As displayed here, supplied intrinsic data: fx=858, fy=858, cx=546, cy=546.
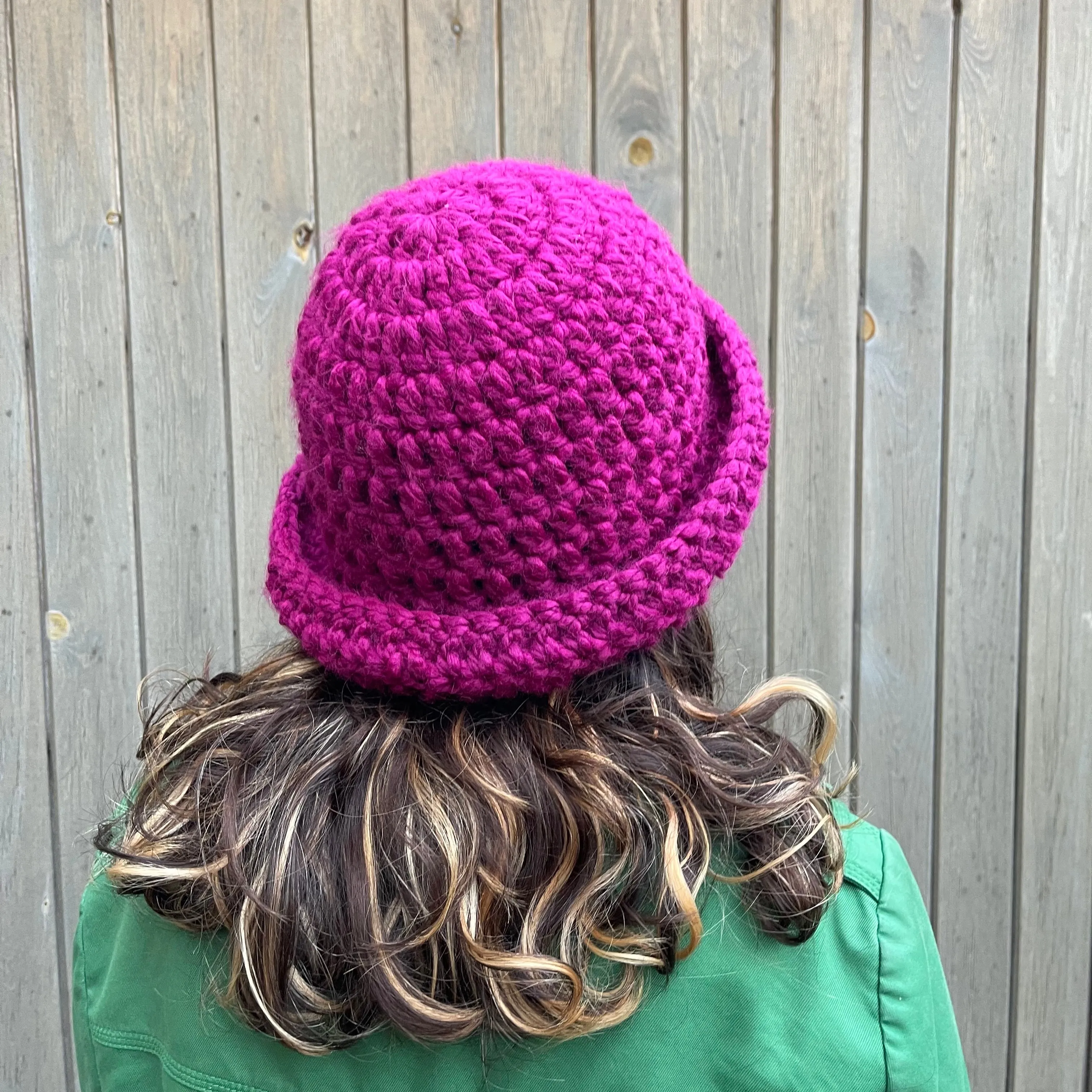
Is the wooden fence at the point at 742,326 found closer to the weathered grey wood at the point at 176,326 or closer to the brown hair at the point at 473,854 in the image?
the weathered grey wood at the point at 176,326

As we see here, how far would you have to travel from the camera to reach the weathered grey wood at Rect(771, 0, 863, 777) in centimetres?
159

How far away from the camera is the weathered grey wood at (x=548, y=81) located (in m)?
1.56

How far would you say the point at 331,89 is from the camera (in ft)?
5.22

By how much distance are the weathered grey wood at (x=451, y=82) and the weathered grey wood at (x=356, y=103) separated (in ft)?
0.09

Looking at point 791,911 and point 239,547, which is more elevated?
point 239,547

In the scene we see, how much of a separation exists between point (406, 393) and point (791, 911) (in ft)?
2.00

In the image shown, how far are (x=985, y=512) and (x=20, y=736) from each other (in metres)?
1.99

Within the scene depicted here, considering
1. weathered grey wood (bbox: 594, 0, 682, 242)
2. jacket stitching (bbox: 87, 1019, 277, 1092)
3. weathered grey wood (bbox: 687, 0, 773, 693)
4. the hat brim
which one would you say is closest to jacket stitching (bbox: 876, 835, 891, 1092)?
the hat brim

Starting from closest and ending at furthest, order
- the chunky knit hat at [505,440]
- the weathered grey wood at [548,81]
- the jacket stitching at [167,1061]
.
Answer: the chunky knit hat at [505,440], the jacket stitching at [167,1061], the weathered grey wood at [548,81]

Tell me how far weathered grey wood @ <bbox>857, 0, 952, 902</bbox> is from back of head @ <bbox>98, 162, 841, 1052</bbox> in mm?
875

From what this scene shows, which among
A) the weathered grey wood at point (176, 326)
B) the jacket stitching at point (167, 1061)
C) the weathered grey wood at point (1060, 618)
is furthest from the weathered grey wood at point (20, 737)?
the weathered grey wood at point (1060, 618)

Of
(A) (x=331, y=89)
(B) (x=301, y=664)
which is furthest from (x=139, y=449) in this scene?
(B) (x=301, y=664)

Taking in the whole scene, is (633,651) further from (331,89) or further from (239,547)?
(331,89)

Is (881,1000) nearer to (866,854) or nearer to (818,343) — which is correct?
(866,854)
